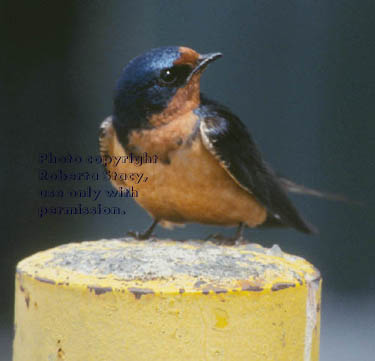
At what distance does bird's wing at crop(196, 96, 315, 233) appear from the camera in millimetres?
2631

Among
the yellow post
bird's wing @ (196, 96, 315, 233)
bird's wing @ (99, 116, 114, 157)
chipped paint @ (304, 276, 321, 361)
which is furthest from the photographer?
bird's wing @ (99, 116, 114, 157)

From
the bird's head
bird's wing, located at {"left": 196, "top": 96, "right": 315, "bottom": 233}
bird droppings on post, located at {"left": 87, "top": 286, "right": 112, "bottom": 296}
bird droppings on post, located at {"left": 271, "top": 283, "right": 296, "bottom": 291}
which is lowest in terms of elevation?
bird droppings on post, located at {"left": 271, "top": 283, "right": 296, "bottom": 291}

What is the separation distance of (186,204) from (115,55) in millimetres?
2271

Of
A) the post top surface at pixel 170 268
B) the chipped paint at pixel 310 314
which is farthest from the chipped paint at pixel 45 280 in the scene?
the chipped paint at pixel 310 314

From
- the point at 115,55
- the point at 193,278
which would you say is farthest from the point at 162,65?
the point at 115,55

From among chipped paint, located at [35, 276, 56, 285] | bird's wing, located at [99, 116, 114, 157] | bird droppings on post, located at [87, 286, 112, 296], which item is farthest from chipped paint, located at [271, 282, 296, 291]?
bird's wing, located at [99, 116, 114, 157]

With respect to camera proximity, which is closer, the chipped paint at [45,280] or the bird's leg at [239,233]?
the chipped paint at [45,280]

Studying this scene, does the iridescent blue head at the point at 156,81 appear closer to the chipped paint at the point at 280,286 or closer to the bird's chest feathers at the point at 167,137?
the bird's chest feathers at the point at 167,137

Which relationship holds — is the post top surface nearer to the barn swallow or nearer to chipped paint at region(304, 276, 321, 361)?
chipped paint at region(304, 276, 321, 361)

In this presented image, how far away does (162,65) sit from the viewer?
8.27ft

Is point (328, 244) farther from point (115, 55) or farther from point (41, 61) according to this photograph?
point (41, 61)

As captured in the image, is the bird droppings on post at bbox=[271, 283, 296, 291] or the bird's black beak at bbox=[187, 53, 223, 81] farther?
the bird's black beak at bbox=[187, 53, 223, 81]

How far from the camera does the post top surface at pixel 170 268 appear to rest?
1.88 meters

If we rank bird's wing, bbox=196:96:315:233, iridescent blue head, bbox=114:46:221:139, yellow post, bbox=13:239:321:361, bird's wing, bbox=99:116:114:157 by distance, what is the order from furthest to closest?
bird's wing, bbox=99:116:114:157 < bird's wing, bbox=196:96:315:233 < iridescent blue head, bbox=114:46:221:139 < yellow post, bbox=13:239:321:361
